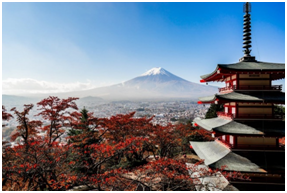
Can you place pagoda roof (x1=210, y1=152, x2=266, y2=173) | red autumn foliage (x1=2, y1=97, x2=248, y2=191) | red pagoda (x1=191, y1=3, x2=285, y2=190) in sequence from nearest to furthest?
pagoda roof (x1=210, y1=152, x2=266, y2=173)
red pagoda (x1=191, y1=3, x2=285, y2=190)
red autumn foliage (x1=2, y1=97, x2=248, y2=191)

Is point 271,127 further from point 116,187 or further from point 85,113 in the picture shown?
point 85,113

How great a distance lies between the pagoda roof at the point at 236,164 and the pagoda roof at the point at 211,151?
217 millimetres

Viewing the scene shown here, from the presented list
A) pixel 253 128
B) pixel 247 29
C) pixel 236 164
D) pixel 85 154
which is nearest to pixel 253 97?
pixel 253 128

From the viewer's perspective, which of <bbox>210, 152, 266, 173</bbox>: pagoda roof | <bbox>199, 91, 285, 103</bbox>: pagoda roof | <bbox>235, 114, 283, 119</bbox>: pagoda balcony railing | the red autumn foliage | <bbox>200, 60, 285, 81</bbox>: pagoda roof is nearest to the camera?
<bbox>210, 152, 266, 173</bbox>: pagoda roof

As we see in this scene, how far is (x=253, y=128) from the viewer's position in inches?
255

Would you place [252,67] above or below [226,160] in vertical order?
above

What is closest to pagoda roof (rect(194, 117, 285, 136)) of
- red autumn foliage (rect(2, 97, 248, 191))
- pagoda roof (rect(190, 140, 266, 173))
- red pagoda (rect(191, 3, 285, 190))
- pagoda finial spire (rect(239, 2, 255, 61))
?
red pagoda (rect(191, 3, 285, 190))

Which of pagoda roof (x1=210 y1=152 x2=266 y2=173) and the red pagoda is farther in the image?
the red pagoda

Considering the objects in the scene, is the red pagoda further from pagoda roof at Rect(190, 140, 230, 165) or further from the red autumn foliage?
the red autumn foliage

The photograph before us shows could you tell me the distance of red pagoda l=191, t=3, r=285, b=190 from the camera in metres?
6.26

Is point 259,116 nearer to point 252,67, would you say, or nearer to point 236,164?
point 252,67

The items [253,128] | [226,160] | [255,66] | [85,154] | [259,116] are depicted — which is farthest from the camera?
[85,154]

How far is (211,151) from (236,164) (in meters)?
1.30

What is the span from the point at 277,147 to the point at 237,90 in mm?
2798
